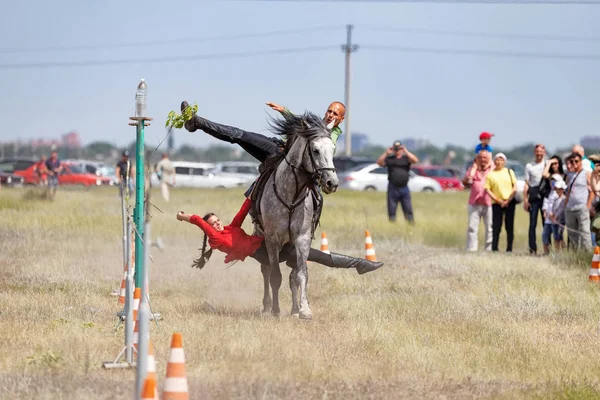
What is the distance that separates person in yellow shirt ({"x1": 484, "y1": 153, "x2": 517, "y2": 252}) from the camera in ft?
71.5

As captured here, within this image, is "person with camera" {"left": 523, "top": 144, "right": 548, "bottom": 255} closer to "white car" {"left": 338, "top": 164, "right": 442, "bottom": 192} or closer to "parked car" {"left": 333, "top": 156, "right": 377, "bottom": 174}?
"white car" {"left": 338, "top": 164, "right": 442, "bottom": 192}

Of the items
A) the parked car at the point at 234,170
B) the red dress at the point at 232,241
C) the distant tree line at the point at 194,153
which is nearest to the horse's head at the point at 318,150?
the red dress at the point at 232,241

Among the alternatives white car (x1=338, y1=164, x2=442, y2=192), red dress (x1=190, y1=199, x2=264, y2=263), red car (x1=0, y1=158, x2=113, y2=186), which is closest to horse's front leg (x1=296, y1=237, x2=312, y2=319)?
red dress (x1=190, y1=199, x2=264, y2=263)

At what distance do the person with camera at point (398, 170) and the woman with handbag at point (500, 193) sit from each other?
3.42m

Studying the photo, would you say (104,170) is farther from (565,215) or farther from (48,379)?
(48,379)

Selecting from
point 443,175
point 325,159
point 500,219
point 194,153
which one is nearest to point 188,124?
point 325,159

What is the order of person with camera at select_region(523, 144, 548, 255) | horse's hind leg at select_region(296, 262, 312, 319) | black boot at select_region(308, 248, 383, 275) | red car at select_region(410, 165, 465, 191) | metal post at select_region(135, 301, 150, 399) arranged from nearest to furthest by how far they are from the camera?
metal post at select_region(135, 301, 150, 399) → horse's hind leg at select_region(296, 262, 312, 319) → black boot at select_region(308, 248, 383, 275) → person with camera at select_region(523, 144, 548, 255) → red car at select_region(410, 165, 465, 191)

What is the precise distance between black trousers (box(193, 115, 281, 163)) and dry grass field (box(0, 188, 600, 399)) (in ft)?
6.02

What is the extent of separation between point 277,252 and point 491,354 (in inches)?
131

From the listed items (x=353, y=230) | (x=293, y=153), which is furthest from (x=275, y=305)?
(x=353, y=230)

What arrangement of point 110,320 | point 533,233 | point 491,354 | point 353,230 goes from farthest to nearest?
point 353,230 < point 533,233 < point 110,320 < point 491,354

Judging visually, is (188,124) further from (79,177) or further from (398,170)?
(79,177)

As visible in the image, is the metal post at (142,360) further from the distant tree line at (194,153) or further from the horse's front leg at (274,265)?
the distant tree line at (194,153)

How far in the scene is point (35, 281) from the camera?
50.2ft
